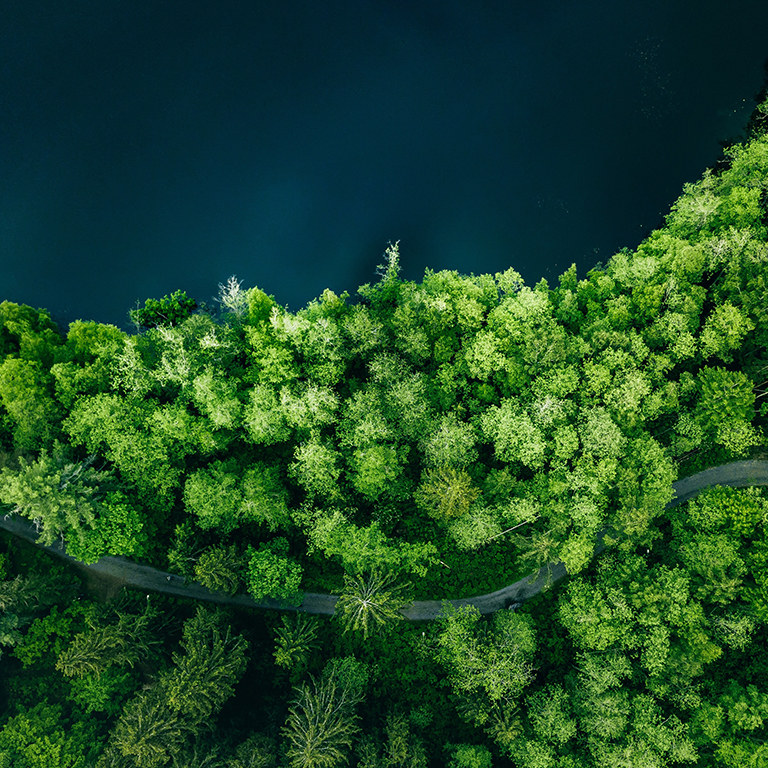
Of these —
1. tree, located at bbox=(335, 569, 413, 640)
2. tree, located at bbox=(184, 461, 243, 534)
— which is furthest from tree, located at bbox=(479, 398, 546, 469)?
tree, located at bbox=(184, 461, 243, 534)

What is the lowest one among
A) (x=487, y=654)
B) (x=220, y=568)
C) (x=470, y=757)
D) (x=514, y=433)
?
(x=470, y=757)

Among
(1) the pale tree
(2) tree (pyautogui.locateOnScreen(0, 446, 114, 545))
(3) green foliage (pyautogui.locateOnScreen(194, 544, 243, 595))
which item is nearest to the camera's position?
(2) tree (pyautogui.locateOnScreen(0, 446, 114, 545))

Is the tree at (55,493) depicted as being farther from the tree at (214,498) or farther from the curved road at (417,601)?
the curved road at (417,601)

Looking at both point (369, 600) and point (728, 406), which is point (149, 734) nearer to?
point (369, 600)

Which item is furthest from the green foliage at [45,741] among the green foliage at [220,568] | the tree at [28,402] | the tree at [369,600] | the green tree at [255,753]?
the tree at [369,600]

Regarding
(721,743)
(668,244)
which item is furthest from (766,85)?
(721,743)

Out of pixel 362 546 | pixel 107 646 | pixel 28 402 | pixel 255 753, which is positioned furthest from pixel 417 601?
pixel 28 402

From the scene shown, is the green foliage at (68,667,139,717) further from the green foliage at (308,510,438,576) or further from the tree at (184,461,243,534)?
the green foliage at (308,510,438,576)
